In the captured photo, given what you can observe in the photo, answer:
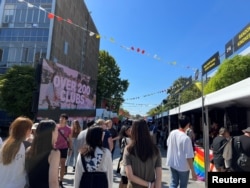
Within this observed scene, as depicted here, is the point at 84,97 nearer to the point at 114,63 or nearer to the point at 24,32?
the point at 24,32

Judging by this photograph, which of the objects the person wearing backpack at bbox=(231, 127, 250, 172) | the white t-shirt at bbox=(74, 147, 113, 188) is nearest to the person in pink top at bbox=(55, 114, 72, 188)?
the white t-shirt at bbox=(74, 147, 113, 188)

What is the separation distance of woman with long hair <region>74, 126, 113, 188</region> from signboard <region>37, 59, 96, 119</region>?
715 centimetres

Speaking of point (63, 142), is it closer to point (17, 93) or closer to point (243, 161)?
point (243, 161)

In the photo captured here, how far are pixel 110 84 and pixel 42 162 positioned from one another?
3878 cm

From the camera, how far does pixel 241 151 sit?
4082 mm

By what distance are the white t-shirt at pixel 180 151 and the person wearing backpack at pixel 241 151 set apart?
76 centimetres

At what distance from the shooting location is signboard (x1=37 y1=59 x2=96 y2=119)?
1018 cm

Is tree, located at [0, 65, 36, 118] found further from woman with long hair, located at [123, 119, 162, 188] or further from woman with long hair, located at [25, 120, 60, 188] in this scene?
woman with long hair, located at [123, 119, 162, 188]

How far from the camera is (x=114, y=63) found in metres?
43.4

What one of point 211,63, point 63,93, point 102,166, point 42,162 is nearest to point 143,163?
point 102,166

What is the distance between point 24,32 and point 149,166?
96.6 feet

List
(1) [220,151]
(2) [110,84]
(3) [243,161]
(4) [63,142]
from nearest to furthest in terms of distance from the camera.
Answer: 1. (3) [243,161]
2. (1) [220,151]
3. (4) [63,142]
4. (2) [110,84]

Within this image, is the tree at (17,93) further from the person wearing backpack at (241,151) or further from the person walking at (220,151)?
the person wearing backpack at (241,151)

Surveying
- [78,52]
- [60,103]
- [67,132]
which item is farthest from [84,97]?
[78,52]
